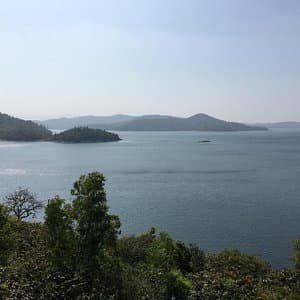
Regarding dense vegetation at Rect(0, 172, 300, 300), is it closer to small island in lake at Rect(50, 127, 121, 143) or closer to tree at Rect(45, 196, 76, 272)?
tree at Rect(45, 196, 76, 272)

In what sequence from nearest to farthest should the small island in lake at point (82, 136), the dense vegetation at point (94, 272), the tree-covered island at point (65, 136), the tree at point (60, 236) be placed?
the dense vegetation at point (94, 272), the tree at point (60, 236), the small island in lake at point (82, 136), the tree-covered island at point (65, 136)

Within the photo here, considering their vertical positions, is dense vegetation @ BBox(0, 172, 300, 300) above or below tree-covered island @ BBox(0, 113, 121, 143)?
below

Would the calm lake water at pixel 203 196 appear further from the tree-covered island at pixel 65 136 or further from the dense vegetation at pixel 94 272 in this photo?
the tree-covered island at pixel 65 136

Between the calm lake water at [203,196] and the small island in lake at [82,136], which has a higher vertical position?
the small island in lake at [82,136]

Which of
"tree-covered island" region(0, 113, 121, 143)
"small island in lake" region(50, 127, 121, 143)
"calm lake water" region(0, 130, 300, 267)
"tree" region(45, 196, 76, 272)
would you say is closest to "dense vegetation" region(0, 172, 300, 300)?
"tree" region(45, 196, 76, 272)

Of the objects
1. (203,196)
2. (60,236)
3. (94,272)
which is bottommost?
(203,196)

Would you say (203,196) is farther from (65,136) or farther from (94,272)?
(65,136)

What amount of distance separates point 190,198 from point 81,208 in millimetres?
36272

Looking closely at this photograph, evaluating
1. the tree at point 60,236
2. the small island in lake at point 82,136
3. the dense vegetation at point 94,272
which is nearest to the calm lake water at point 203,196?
the dense vegetation at point 94,272

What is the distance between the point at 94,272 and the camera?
15.6 m

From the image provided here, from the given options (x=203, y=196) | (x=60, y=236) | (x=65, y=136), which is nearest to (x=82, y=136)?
(x=65, y=136)

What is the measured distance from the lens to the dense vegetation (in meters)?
14.2

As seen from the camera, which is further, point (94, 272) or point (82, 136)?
point (82, 136)

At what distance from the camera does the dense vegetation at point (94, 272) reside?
46.5 ft
